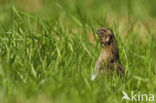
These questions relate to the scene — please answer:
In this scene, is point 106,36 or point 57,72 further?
point 106,36

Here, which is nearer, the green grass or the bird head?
the green grass

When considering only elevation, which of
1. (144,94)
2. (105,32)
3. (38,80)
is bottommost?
(144,94)

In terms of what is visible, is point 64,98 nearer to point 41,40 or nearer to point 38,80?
point 38,80

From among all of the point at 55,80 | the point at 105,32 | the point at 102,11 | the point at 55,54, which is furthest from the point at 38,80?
the point at 102,11

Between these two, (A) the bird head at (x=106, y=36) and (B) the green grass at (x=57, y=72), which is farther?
(A) the bird head at (x=106, y=36)

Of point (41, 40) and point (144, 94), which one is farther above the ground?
point (41, 40)

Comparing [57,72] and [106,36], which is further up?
[106,36]

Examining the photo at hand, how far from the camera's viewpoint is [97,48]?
5953mm

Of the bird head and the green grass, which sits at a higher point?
the bird head

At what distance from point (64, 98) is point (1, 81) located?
2.96 feet

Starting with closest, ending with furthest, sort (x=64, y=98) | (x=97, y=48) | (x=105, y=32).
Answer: (x=64, y=98) < (x=105, y=32) < (x=97, y=48)

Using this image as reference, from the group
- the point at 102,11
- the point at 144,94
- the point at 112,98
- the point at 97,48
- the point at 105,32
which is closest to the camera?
the point at 112,98

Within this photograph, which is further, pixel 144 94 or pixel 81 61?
pixel 81 61

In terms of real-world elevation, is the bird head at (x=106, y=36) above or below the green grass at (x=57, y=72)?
above
